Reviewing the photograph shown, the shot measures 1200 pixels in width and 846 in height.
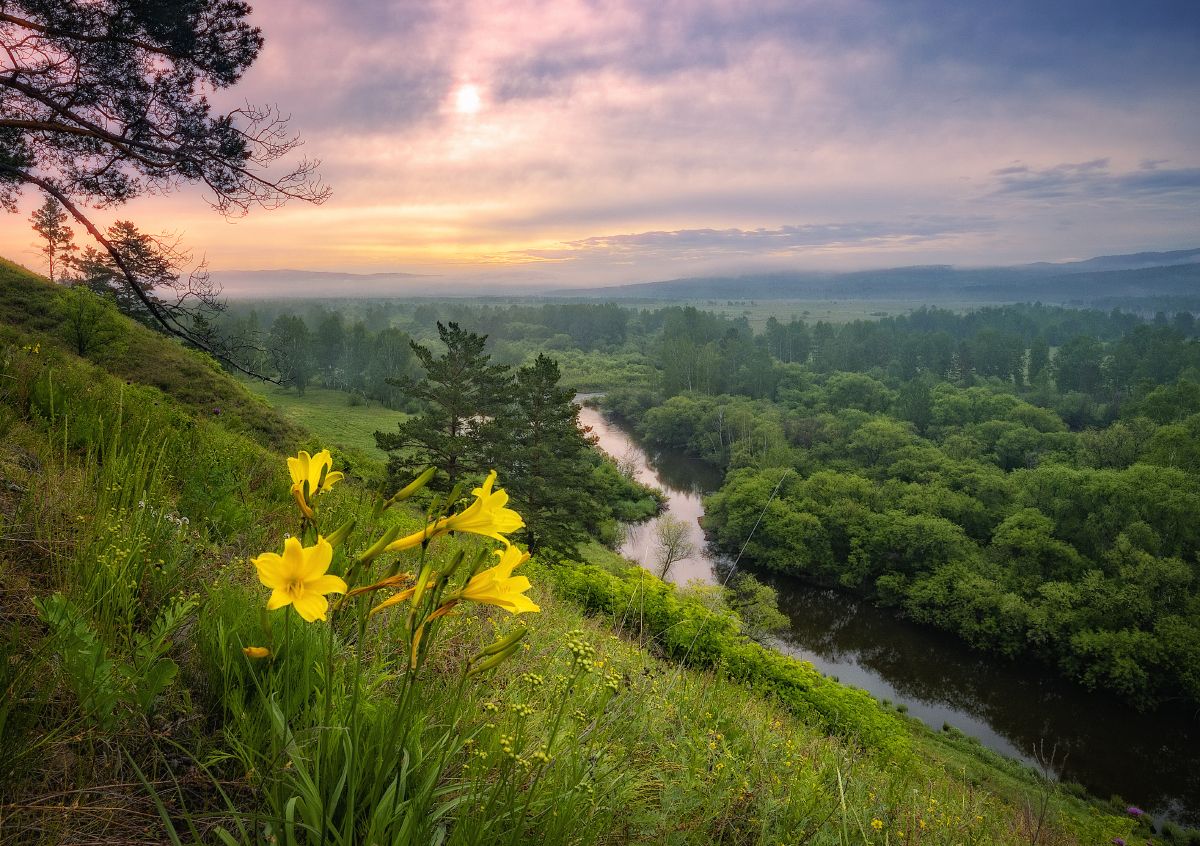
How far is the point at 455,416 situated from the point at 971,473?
1439 inches

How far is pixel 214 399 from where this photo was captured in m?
17.6

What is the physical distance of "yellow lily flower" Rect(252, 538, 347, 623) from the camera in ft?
3.40

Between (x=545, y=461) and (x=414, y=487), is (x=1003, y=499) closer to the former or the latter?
(x=545, y=461)

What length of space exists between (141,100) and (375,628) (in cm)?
860

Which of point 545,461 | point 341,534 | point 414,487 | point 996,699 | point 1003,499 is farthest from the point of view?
point 1003,499

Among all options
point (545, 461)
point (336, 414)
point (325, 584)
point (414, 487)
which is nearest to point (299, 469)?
point (414, 487)

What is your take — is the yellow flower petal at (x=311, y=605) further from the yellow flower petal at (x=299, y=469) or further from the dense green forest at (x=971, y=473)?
the dense green forest at (x=971, y=473)

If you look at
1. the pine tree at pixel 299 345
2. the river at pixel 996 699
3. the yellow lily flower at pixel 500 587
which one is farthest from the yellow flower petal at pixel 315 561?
the pine tree at pixel 299 345

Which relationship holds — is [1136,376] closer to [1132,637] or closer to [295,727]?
[1132,637]

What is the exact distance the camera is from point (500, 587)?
124cm

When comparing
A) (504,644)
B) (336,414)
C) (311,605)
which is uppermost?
(311,605)

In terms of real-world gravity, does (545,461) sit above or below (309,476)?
below

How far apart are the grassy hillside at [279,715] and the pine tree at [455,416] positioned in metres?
14.0

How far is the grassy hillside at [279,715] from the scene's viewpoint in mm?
1446
